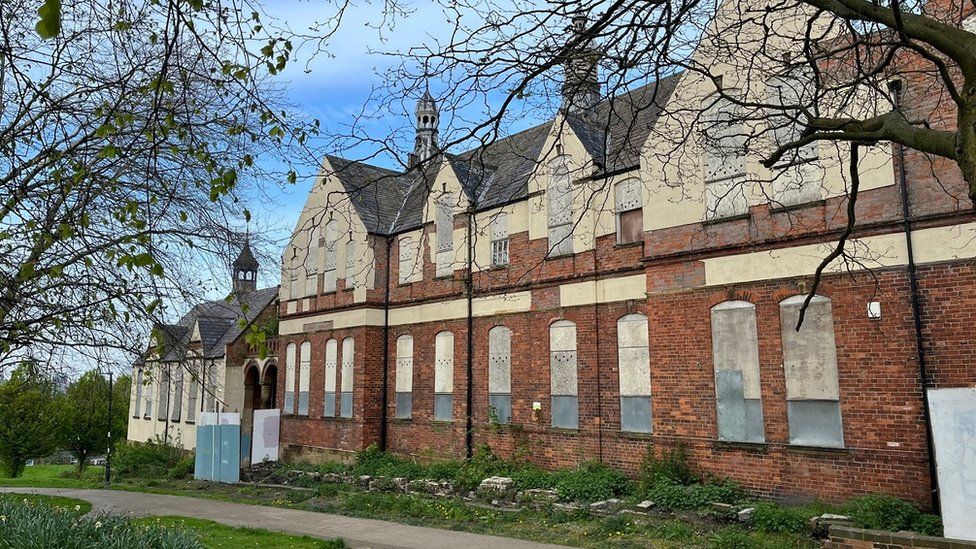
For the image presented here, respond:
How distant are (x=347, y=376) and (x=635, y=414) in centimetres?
1199

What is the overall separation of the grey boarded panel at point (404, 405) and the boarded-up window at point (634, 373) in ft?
28.6

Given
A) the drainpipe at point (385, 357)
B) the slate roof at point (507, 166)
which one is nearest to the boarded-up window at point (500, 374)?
the slate roof at point (507, 166)

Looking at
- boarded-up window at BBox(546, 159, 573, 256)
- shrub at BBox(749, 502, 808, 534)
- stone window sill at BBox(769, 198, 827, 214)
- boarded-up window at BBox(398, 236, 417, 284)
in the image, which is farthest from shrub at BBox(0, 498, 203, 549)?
boarded-up window at BBox(398, 236, 417, 284)

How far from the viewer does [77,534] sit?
27.0ft

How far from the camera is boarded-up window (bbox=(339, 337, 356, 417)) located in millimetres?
24281

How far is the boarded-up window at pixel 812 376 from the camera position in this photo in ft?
Answer: 41.1

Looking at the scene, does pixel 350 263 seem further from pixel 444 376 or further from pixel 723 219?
pixel 723 219

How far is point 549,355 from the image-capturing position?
18516mm

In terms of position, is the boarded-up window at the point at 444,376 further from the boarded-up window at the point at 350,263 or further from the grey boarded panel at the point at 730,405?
the grey boarded panel at the point at 730,405

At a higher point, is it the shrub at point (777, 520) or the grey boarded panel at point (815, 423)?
the grey boarded panel at point (815, 423)

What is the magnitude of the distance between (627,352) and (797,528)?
230 inches

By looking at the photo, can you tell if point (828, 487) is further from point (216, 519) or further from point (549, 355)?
point (216, 519)

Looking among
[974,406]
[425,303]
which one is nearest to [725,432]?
[974,406]

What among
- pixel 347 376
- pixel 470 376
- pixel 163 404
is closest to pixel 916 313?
pixel 470 376
